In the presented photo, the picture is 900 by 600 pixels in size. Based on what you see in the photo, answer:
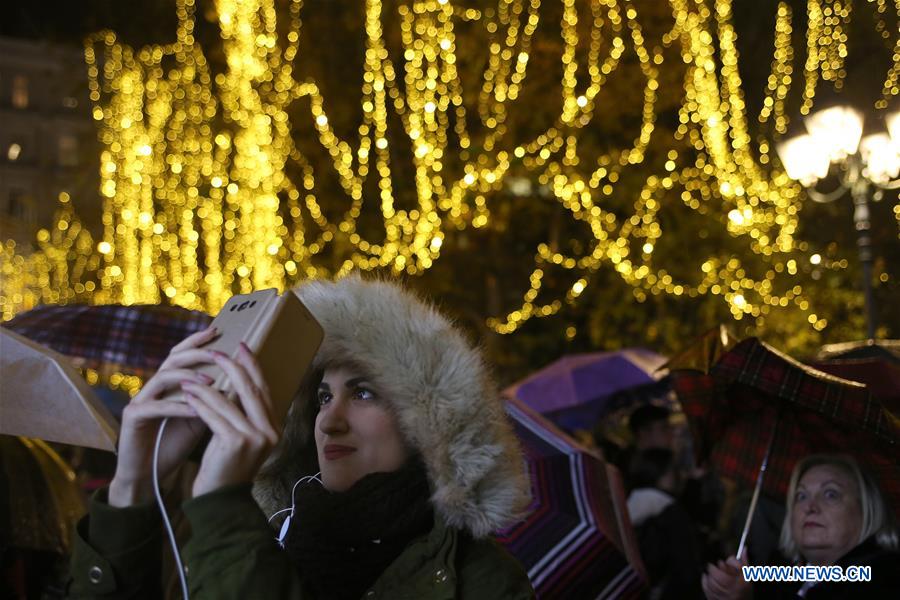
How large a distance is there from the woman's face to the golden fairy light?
23.7ft

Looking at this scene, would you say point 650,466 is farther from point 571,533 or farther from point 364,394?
point 364,394

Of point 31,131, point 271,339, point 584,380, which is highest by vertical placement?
point 271,339

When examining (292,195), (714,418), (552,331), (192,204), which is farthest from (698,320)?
(714,418)

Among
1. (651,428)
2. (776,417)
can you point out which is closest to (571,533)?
(776,417)

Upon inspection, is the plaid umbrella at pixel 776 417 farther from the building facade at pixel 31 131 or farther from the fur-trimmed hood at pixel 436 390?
the building facade at pixel 31 131

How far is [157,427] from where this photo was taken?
1867 mm

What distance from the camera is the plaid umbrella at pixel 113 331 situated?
485cm

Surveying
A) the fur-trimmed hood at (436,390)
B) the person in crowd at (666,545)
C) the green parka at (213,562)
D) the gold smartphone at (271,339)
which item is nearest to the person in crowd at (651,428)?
the person in crowd at (666,545)

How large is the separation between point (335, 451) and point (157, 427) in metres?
0.56

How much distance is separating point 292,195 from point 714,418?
863 centimetres

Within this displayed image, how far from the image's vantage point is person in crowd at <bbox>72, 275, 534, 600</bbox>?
188 cm

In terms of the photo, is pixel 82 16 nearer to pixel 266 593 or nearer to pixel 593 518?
pixel 593 518

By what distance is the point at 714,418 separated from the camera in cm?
457

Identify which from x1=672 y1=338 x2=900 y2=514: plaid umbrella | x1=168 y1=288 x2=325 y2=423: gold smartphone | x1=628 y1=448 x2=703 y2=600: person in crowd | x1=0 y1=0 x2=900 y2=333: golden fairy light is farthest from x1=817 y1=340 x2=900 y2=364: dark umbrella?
x1=0 y1=0 x2=900 y2=333: golden fairy light
